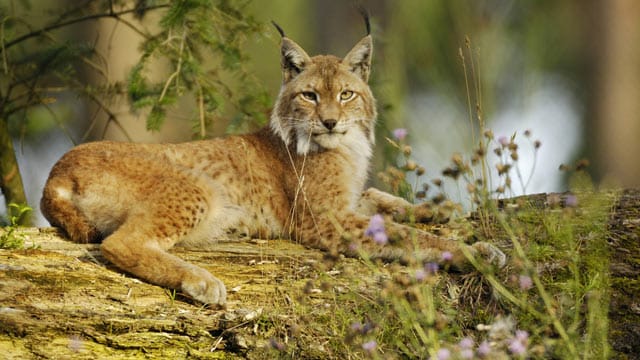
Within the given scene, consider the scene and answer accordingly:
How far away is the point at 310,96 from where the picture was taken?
4770 mm

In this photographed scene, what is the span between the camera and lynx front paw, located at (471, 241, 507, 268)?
11.9 feet

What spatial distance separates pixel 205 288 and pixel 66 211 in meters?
1.12

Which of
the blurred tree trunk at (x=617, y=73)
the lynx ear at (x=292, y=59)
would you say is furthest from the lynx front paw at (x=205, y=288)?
the blurred tree trunk at (x=617, y=73)

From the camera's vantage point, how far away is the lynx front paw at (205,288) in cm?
350

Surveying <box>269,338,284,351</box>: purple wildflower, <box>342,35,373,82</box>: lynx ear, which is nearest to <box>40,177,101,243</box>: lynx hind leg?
<box>269,338,284,351</box>: purple wildflower

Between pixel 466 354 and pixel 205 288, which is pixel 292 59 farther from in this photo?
pixel 466 354

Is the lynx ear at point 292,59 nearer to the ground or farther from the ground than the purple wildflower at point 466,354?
farther from the ground

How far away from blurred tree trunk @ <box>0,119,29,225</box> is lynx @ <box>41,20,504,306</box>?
5.07 feet

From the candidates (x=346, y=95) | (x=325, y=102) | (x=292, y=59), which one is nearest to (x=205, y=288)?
(x=325, y=102)

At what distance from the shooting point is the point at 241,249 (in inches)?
170

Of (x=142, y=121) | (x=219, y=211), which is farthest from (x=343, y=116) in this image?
(x=142, y=121)

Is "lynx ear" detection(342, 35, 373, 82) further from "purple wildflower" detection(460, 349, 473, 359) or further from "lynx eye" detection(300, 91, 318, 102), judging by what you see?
"purple wildflower" detection(460, 349, 473, 359)

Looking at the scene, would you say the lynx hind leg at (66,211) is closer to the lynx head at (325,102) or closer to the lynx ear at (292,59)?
the lynx head at (325,102)

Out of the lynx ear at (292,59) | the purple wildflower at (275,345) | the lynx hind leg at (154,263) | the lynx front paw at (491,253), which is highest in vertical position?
the lynx ear at (292,59)
